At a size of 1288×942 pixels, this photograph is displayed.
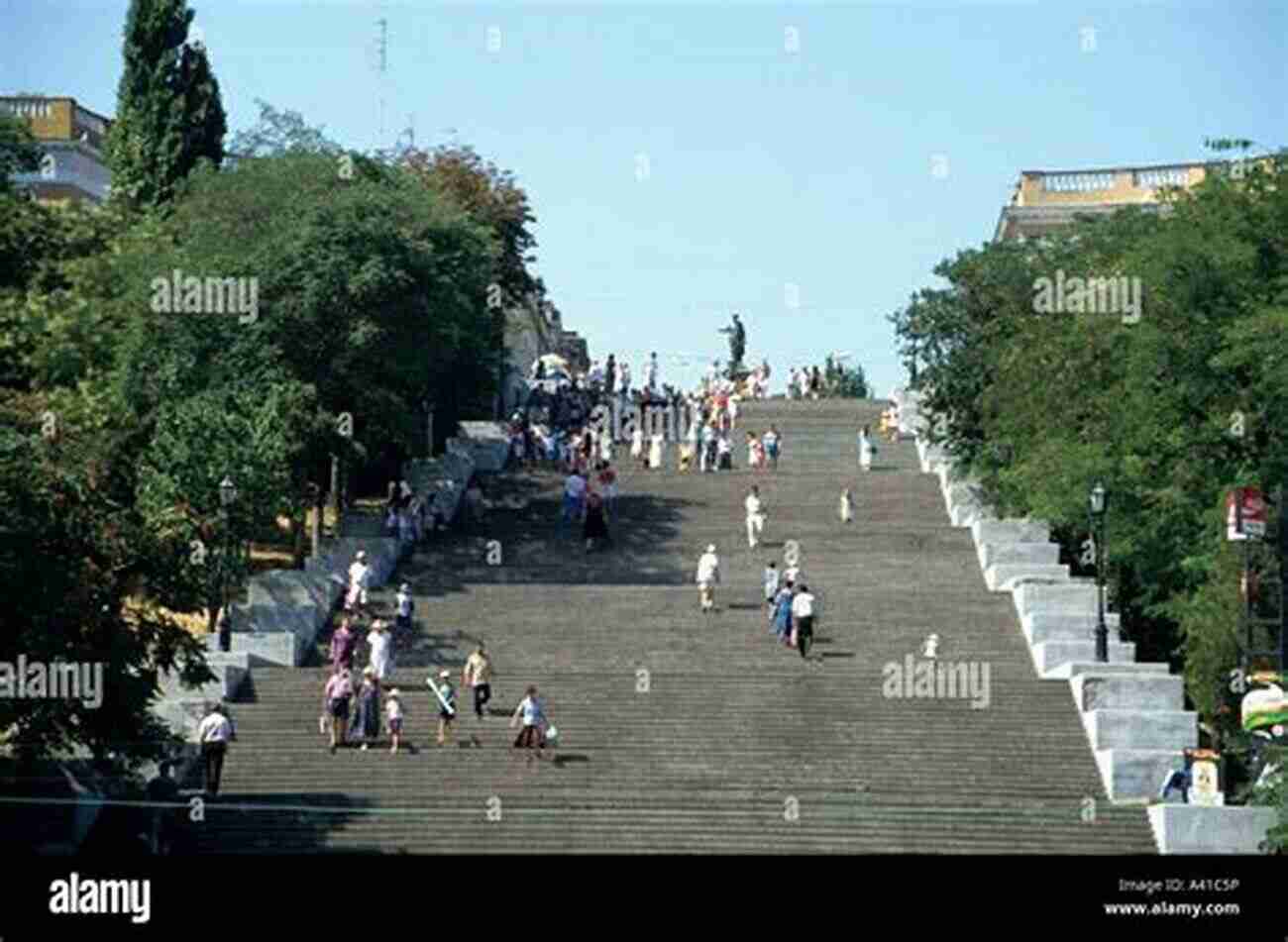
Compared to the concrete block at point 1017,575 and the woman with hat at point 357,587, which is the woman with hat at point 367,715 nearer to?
the woman with hat at point 357,587

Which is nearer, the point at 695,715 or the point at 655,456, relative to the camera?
the point at 695,715

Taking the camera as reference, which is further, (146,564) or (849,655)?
(849,655)

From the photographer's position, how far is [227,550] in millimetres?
36688

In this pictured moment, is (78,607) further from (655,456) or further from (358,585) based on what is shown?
(655,456)

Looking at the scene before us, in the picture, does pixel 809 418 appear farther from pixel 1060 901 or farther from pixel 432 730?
pixel 1060 901

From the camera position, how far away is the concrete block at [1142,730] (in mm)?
33844

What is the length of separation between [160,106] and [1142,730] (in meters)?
25.6

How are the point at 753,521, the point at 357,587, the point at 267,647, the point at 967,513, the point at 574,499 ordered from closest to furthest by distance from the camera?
the point at 267,647, the point at 357,587, the point at 753,521, the point at 574,499, the point at 967,513

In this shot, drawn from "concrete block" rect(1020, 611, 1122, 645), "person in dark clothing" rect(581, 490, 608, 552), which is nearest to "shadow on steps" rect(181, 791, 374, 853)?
"concrete block" rect(1020, 611, 1122, 645)

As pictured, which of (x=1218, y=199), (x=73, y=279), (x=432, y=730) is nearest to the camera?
(x=432, y=730)

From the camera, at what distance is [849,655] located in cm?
3750

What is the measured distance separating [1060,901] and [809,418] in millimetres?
39055

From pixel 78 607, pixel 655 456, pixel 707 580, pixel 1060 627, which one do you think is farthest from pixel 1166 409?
pixel 78 607

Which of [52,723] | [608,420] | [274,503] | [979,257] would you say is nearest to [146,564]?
[52,723]
